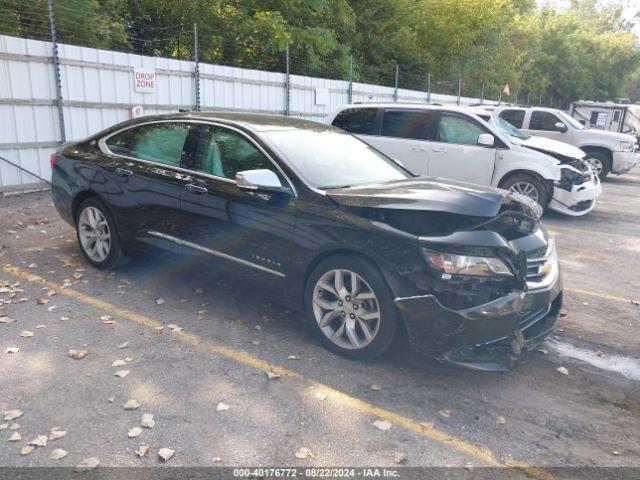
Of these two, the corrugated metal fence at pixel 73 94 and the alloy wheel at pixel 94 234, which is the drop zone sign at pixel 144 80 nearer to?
the corrugated metal fence at pixel 73 94

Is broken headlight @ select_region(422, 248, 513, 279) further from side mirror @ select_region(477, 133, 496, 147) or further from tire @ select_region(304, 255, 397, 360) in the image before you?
side mirror @ select_region(477, 133, 496, 147)

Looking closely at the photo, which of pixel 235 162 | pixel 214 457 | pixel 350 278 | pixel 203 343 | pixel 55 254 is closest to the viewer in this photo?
pixel 214 457

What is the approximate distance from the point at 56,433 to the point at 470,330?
247 cm

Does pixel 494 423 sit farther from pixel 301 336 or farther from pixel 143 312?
pixel 143 312

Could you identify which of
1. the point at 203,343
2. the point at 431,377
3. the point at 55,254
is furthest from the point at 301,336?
the point at 55,254

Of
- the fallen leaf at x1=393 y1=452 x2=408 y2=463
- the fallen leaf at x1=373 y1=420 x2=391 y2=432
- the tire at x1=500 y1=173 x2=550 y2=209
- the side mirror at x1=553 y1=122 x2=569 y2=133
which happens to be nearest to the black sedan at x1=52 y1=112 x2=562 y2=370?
the fallen leaf at x1=373 y1=420 x2=391 y2=432

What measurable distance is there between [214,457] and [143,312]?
2109 millimetres

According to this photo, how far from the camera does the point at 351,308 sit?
3.85 metres

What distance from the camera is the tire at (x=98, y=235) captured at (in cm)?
540

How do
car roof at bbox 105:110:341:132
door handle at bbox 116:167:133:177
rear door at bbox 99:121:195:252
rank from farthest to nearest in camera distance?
door handle at bbox 116:167:133:177 → rear door at bbox 99:121:195:252 → car roof at bbox 105:110:341:132

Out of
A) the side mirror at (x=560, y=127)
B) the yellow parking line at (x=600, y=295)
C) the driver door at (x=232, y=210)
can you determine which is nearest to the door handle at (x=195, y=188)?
the driver door at (x=232, y=210)

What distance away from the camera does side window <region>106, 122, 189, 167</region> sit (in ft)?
16.4

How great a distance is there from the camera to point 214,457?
114 inches

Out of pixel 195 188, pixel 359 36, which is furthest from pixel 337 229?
pixel 359 36
